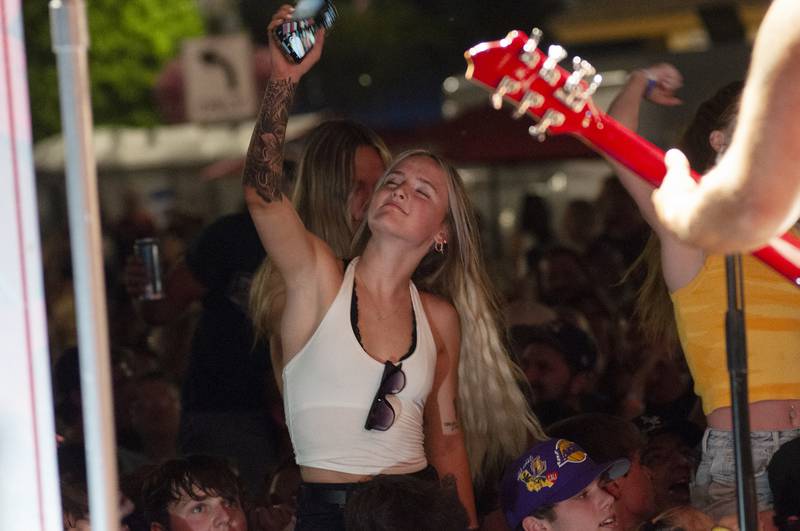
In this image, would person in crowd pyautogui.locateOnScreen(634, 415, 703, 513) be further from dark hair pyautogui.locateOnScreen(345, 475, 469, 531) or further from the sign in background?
the sign in background

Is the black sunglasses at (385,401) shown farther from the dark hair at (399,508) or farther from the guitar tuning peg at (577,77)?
the guitar tuning peg at (577,77)

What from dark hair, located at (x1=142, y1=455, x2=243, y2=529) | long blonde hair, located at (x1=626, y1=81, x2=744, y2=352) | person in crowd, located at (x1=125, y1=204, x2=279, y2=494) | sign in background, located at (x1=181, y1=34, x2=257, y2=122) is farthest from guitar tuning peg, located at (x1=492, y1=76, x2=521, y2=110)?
sign in background, located at (x1=181, y1=34, x2=257, y2=122)

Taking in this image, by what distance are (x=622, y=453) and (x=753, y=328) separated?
Answer: 67 cm

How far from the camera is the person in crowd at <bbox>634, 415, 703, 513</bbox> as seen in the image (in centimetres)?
378

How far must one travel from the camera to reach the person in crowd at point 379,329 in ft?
9.95

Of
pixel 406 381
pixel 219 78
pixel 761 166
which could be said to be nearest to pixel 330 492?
pixel 406 381

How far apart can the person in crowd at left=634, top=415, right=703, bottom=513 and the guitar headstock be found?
1.78 m

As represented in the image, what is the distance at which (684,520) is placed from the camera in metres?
2.99

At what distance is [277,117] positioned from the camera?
2994 millimetres

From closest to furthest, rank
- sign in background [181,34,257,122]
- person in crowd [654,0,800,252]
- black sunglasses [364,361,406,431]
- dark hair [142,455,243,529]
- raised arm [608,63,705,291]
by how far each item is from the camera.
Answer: person in crowd [654,0,800,252] → raised arm [608,63,705,291] → black sunglasses [364,361,406,431] → dark hair [142,455,243,529] → sign in background [181,34,257,122]

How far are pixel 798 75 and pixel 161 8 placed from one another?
773 inches

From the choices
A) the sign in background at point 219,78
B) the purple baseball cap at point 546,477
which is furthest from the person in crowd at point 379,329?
the sign in background at point 219,78

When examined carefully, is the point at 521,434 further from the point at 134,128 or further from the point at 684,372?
the point at 134,128

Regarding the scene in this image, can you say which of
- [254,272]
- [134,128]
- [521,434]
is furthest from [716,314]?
[134,128]
